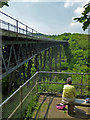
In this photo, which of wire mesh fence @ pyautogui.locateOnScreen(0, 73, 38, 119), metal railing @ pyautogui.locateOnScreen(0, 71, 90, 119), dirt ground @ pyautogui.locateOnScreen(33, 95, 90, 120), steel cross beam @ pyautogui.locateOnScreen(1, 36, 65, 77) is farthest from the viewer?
steel cross beam @ pyautogui.locateOnScreen(1, 36, 65, 77)

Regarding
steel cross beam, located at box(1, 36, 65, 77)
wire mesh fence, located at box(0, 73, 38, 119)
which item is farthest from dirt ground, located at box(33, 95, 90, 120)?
steel cross beam, located at box(1, 36, 65, 77)

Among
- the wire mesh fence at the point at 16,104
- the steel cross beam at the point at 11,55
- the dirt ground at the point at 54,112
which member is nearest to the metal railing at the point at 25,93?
the wire mesh fence at the point at 16,104

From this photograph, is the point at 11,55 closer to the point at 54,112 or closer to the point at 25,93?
the point at 25,93

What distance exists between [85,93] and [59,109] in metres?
1.49

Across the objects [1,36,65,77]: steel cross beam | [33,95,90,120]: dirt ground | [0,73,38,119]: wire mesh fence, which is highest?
[1,36,65,77]: steel cross beam

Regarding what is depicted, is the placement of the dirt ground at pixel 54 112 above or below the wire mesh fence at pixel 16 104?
below

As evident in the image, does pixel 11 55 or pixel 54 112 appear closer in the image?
pixel 54 112

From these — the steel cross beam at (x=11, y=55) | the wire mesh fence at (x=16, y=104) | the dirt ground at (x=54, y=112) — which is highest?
the steel cross beam at (x=11, y=55)

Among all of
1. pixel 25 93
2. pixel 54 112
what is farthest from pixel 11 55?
pixel 54 112

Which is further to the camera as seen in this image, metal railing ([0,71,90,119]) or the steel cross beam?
the steel cross beam

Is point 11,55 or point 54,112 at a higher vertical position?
point 11,55

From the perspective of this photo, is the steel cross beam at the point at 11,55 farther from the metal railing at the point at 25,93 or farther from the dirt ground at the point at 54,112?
the dirt ground at the point at 54,112

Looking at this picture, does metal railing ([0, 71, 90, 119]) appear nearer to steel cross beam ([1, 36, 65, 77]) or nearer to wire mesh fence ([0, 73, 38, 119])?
wire mesh fence ([0, 73, 38, 119])

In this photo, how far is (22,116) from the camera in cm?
351
